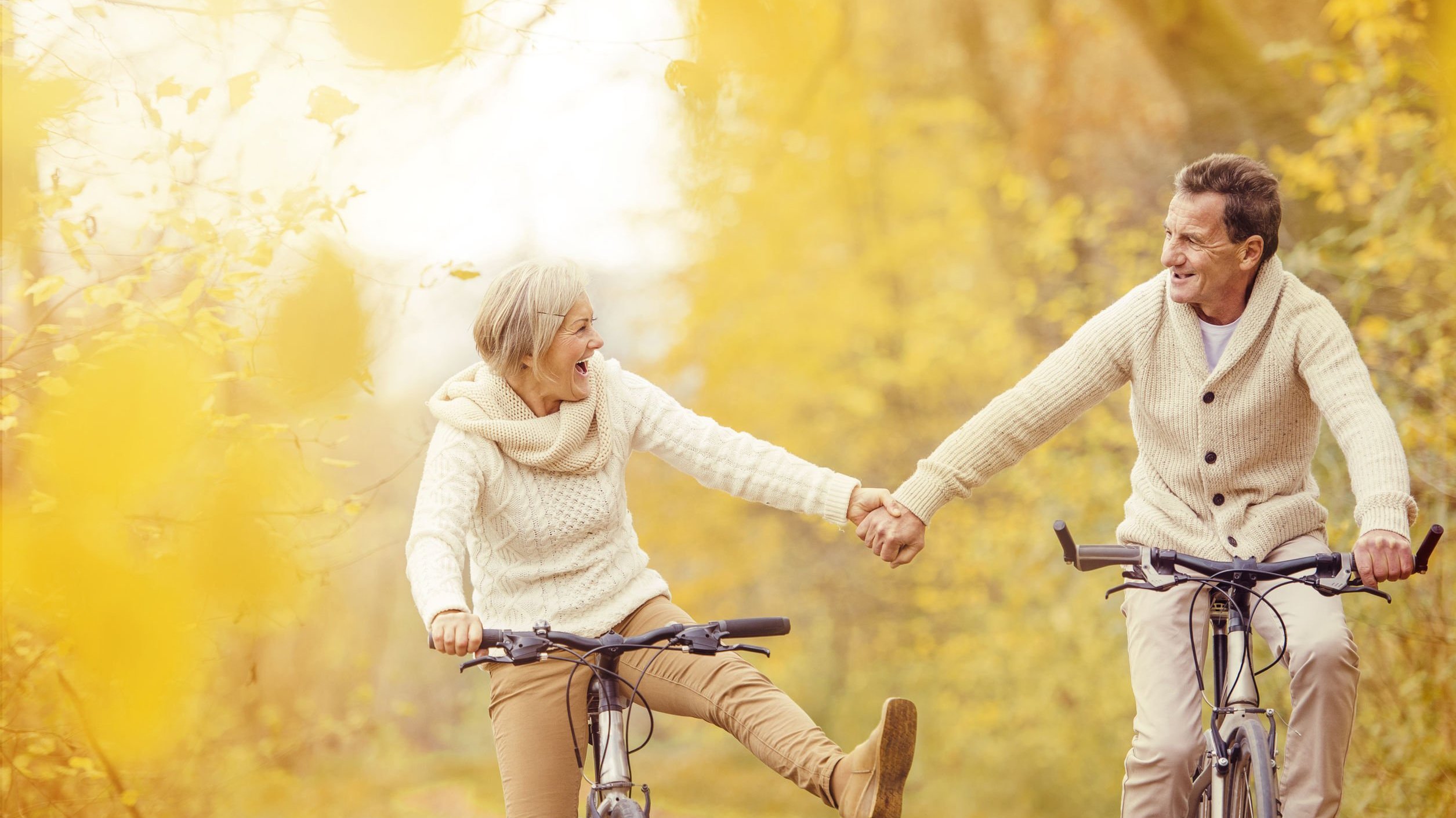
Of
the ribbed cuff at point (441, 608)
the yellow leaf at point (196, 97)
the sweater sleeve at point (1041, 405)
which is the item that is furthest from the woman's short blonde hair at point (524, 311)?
the yellow leaf at point (196, 97)

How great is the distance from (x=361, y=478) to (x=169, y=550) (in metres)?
A: 1.63

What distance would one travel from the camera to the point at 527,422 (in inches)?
114

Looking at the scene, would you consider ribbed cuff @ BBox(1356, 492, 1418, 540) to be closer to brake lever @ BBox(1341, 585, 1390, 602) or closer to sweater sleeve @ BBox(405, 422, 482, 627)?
brake lever @ BBox(1341, 585, 1390, 602)

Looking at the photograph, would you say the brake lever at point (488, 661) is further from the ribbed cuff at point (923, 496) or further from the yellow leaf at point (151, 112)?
the yellow leaf at point (151, 112)

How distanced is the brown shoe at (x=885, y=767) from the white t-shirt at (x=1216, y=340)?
123 centimetres

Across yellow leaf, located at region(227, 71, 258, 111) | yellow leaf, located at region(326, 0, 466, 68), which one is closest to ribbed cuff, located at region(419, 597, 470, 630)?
yellow leaf, located at region(227, 71, 258, 111)

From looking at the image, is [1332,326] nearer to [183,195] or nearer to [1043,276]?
[1043,276]

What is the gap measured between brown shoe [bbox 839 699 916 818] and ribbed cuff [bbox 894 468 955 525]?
81cm

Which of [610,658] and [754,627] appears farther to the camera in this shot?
[610,658]

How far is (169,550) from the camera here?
4453mm

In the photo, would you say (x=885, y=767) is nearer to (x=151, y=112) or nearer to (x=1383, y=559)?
(x=1383, y=559)

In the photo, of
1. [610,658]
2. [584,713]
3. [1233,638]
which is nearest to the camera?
[610,658]

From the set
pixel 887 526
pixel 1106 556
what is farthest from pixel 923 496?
pixel 1106 556

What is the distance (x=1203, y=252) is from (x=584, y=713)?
5.94ft
